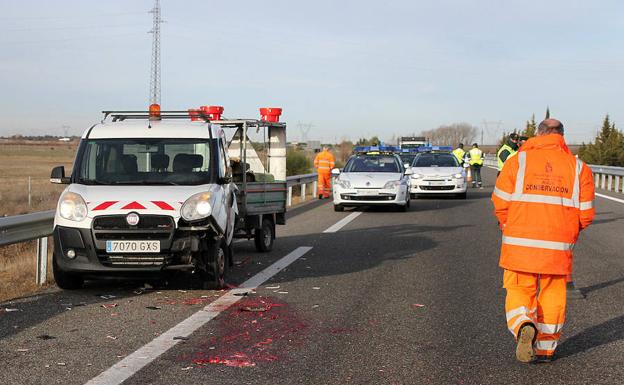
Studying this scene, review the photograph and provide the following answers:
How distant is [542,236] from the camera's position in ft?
18.3

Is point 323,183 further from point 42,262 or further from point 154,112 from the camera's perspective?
point 42,262

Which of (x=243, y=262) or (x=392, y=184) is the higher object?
(x=392, y=184)

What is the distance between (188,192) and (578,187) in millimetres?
4342

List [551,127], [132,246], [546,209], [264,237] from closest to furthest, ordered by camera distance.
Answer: [546,209]
[551,127]
[132,246]
[264,237]

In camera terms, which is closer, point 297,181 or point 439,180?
point 297,181

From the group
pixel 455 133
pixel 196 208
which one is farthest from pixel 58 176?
pixel 455 133

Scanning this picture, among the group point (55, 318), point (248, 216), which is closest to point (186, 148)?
point (248, 216)

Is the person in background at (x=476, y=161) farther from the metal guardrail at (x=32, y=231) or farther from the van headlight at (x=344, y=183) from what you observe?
the metal guardrail at (x=32, y=231)

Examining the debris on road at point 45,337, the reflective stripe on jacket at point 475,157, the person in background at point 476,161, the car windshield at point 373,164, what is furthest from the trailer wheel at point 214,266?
the reflective stripe on jacket at point 475,157

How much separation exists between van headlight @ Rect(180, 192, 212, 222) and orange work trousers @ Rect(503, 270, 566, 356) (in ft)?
12.2

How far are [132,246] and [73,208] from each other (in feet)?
2.52

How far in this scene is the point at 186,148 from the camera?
372 inches

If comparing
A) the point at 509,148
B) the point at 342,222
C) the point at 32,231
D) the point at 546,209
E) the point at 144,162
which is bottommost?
the point at 342,222

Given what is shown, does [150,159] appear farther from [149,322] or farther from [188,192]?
[149,322]
